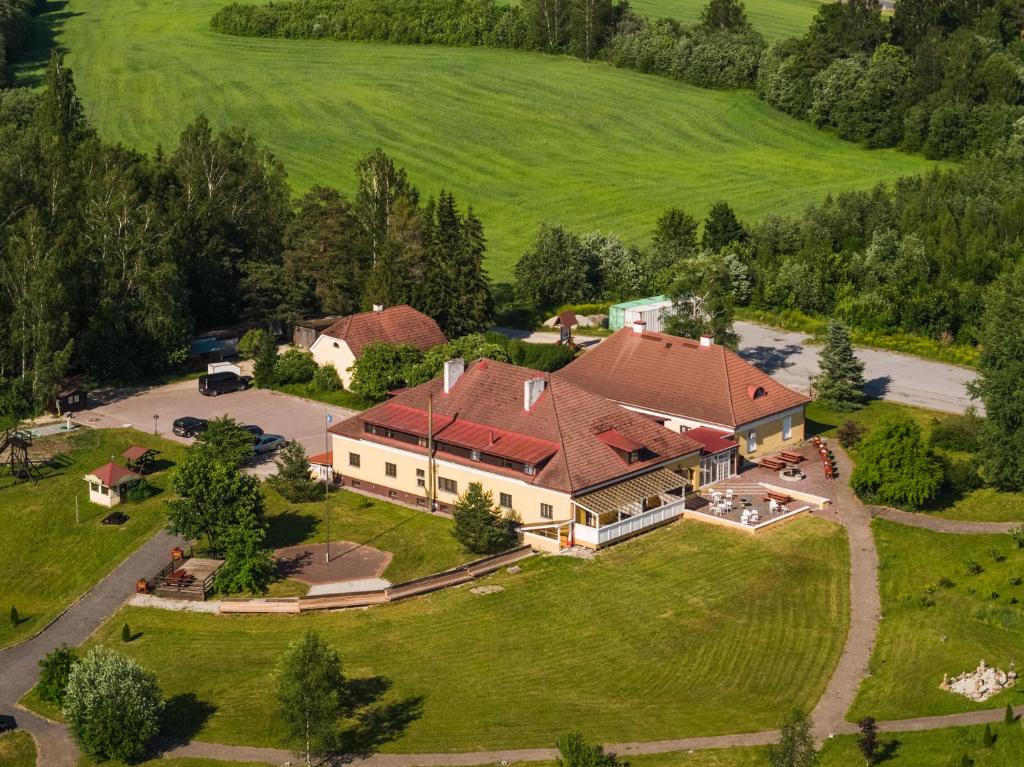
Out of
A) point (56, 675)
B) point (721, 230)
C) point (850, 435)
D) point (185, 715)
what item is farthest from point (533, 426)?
point (721, 230)

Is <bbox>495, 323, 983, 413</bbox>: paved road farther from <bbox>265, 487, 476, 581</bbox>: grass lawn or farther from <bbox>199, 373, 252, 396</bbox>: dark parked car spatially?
<bbox>265, 487, 476, 581</bbox>: grass lawn

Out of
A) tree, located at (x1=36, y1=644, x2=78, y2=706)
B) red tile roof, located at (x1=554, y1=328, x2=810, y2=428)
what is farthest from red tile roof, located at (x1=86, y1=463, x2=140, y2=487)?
red tile roof, located at (x1=554, y1=328, x2=810, y2=428)

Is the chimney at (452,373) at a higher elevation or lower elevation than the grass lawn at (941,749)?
higher

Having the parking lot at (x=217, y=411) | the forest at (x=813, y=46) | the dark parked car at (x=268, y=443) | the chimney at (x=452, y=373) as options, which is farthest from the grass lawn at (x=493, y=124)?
the chimney at (x=452, y=373)

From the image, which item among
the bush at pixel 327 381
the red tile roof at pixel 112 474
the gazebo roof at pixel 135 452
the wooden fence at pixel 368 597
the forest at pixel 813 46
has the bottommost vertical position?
the bush at pixel 327 381

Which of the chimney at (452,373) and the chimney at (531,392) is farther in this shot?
the chimney at (452,373)

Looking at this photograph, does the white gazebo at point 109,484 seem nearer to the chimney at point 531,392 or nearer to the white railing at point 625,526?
the chimney at point 531,392
